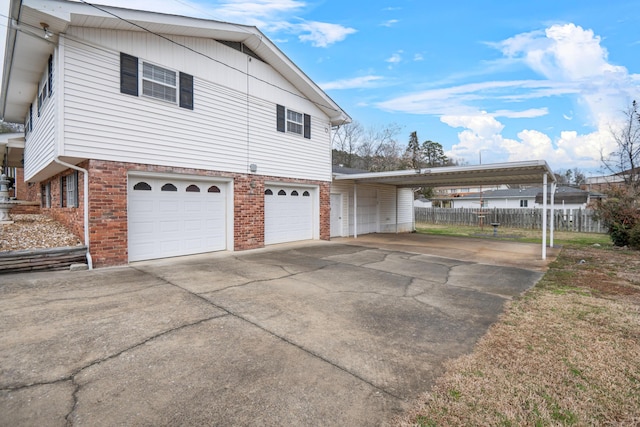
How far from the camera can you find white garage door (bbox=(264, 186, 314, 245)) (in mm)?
Answer: 10961

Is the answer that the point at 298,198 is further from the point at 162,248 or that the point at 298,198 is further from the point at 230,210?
the point at 162,248

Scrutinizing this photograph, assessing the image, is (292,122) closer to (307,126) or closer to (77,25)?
(307,126)

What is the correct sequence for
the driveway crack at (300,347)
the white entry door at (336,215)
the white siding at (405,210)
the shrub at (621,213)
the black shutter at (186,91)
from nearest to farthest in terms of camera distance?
the driveway crack at (300,347) < the black shutter at (186,91) < the shrub at (621,213) < the white entry door at (336,215) < the white siding at (405,210)

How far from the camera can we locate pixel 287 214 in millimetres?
11602

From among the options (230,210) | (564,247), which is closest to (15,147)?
(230,210)

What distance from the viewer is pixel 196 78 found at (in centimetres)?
864

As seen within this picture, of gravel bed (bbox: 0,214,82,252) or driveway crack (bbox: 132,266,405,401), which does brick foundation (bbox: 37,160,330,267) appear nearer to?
gravel bed (bbox: 0,214,82,252)

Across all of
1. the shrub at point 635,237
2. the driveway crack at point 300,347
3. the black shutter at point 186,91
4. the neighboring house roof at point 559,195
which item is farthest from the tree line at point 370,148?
the driveway crack at point 300,347

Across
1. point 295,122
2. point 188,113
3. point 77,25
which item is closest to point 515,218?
point 295,122

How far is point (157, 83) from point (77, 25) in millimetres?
1791

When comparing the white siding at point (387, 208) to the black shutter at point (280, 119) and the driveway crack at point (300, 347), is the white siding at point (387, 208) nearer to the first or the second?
the black shutter at point (280, 119)

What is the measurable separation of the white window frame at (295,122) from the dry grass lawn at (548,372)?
29.6ft

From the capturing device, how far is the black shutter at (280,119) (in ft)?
35.7

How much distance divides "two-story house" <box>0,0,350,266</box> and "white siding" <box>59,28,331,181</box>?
0.03 m
